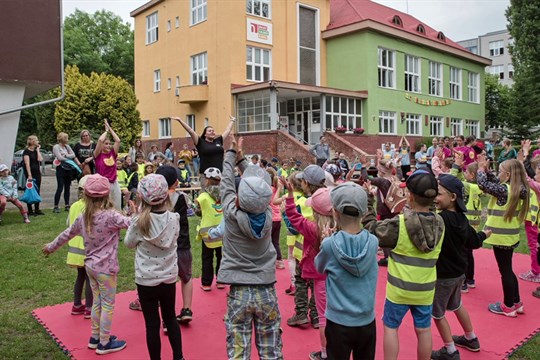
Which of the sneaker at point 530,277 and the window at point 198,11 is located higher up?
the window at point 198,11

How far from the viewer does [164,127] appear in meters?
34.4

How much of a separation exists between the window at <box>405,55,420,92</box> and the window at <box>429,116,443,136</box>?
2976 mm

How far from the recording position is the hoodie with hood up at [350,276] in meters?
3.21

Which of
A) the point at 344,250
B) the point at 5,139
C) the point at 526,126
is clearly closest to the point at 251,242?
the point at 344,250

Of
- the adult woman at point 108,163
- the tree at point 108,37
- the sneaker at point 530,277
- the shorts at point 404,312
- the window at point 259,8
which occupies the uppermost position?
the tree at point 108,37

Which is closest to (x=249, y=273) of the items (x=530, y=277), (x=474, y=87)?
(x=530, y=277)

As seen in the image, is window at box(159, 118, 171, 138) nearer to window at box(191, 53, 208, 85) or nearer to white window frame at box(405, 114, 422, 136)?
window at box(191, 53, 208, 85)

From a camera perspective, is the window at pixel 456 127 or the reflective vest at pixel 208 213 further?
the window at pixel 456 127

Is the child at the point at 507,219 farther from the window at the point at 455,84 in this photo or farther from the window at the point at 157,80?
the window at the point at 455,84

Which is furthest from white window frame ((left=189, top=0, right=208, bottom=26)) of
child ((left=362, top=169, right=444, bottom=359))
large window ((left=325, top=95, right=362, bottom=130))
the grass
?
child ((left=362, top=169, right=444, bottom=359))

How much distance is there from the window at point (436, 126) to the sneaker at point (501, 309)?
31.5m

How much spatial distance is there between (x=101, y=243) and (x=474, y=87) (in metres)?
41.2

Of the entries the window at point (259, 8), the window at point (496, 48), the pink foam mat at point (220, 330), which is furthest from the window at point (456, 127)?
the window at point (496, 48)

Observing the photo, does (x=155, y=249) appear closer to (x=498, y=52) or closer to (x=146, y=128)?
(x=146, y=128)
